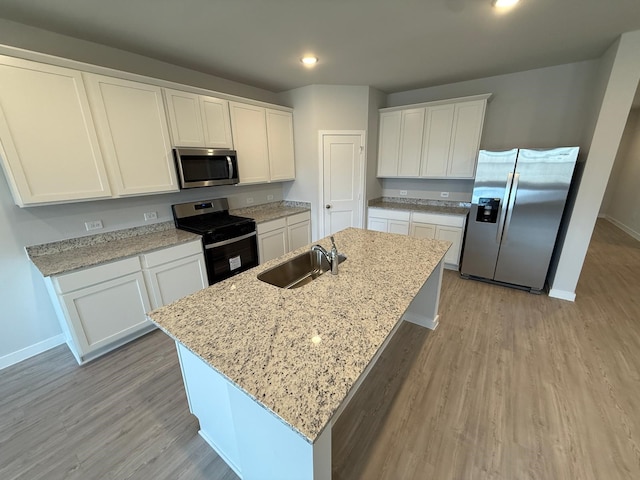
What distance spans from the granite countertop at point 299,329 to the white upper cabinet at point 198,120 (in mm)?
1806

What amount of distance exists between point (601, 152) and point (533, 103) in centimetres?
111

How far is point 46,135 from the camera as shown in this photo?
182 cm

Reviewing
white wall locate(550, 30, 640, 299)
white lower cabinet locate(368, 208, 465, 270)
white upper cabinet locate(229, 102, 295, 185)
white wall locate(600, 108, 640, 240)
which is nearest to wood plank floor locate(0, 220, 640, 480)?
white wall locate(550, 30, 640, 299)

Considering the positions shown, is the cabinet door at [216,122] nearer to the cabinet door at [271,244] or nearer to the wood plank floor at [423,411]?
the cabinet door at [271,244]

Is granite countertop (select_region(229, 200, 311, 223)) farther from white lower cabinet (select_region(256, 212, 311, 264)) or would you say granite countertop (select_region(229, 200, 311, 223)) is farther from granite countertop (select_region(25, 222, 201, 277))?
granite countertop (select_region(25, 222, 201, 277))

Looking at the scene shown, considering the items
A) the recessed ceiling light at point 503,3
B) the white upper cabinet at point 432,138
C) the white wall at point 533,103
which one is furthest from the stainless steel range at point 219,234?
the white wall at point 533,103

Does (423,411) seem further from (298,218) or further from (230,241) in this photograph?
(298,218)

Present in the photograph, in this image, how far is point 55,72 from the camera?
1.79 metres

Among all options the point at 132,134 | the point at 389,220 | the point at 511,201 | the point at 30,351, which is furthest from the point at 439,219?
the point at 30,351

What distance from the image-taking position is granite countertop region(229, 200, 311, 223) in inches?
134

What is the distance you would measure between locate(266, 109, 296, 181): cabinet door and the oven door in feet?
3.60

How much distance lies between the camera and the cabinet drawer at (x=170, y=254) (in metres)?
2.23

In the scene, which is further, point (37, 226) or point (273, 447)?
point (37, 226)

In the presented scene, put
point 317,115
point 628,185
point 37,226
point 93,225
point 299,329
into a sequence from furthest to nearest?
point 628,185, point 317,115, point 93,225, point 37,226, point 299,329
